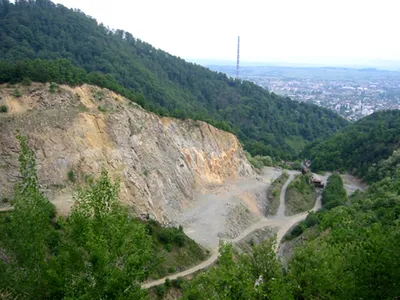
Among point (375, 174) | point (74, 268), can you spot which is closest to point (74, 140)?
point (74, 268)

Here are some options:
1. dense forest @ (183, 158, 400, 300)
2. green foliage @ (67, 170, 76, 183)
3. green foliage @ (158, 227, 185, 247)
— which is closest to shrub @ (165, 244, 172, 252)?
green foliage @ (158, 227, 185, 247)

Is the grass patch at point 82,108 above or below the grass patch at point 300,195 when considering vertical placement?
above

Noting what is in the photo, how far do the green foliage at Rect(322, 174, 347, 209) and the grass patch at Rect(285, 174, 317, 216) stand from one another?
6.23 ft

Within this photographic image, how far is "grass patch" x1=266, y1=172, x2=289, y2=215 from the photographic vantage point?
4791 centimetres

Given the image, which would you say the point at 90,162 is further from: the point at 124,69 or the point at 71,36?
the point at 71,36

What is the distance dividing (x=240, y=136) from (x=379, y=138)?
32980mm

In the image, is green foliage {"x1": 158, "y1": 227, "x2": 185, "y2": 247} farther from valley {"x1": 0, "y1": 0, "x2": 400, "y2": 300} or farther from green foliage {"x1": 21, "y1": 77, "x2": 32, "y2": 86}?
green foliage {"x1": 21, "y1": 77, "x2": 32, "y2": 86}

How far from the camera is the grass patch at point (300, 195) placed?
161 feet

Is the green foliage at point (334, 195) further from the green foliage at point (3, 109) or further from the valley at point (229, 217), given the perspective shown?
the green foliage at point (3, 109)

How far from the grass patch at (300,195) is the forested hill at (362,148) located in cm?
1103

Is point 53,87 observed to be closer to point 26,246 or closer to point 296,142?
point 26,246

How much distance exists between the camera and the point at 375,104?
184500 millimetres

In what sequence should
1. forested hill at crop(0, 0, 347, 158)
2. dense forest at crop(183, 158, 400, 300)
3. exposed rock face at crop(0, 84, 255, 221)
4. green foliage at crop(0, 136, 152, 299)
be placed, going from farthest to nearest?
forested hill at crop(0, 0, 347, 158) → exposed rock face at crop(0, 84, 255, 221) → dense forest at crop(183, 158, 400, 300) → green foliage at crop(0, 136, 152, 299)

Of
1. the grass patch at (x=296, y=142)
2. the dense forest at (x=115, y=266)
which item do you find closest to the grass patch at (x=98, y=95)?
the dense forest at (x=115, y=266)
